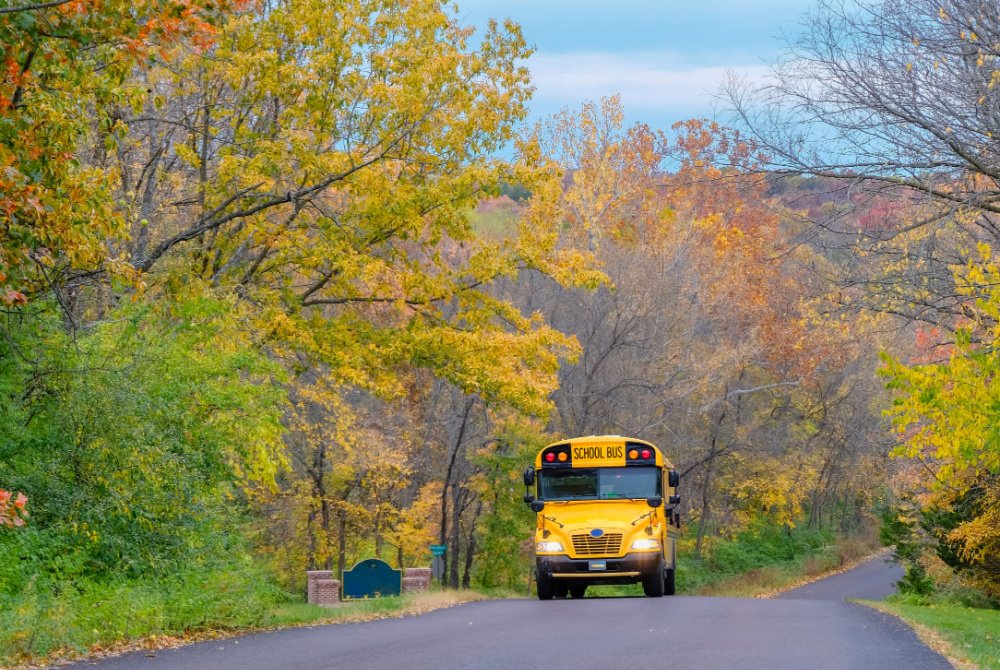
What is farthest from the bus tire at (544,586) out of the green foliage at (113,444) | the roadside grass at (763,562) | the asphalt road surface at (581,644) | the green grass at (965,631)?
the roadside grass at (763,562)

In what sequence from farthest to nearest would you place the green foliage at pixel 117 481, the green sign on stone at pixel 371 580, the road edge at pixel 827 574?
the road edge at pixel 827 574, the green sign on stone at pixel 371 580, the green foliage at pixel 117 481

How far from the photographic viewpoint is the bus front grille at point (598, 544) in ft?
68.3

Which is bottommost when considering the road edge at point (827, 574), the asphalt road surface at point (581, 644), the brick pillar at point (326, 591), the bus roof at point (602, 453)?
the road edge at point (827, 574)

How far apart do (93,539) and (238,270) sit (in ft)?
31.2

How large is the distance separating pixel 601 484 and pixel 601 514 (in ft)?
2.46

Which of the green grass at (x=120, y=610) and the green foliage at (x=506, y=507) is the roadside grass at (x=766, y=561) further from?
the green grass at (x=120, y=610)

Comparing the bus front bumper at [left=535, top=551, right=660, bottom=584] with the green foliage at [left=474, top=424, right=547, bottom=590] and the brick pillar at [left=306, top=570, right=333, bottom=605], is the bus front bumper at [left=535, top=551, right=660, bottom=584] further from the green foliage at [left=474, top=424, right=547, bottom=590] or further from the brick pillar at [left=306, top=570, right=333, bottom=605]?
the green foliage at [left=474, top=424, right=547, bottom=590]

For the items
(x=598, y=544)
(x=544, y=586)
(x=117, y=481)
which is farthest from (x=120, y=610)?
(x=544, y=586)

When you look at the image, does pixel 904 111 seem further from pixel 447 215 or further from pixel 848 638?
pixel 447 215

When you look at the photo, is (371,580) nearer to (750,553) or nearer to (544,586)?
(544,586)

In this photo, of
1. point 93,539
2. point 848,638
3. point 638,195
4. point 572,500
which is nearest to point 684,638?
point 848,638

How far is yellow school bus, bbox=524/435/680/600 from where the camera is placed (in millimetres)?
20891

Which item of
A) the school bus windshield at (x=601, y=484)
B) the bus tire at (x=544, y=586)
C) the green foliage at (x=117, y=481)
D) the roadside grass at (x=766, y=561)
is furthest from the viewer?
the roadside grass at (x=766, y=561)

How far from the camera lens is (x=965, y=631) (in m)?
15.2
